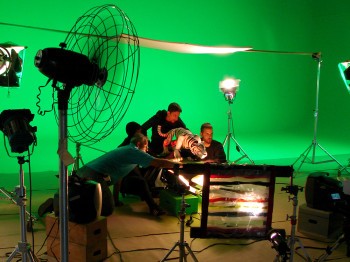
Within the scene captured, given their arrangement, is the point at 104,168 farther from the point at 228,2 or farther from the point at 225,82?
the point at 228,2

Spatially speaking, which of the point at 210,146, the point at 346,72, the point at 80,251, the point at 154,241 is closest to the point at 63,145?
the point at 80,251

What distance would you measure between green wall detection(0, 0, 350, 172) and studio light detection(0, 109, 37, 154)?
19.4 feet

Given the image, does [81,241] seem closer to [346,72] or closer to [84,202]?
[84,202]

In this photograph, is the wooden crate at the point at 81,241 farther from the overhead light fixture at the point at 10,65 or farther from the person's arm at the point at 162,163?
the overhead light fixture at the point at 10,65

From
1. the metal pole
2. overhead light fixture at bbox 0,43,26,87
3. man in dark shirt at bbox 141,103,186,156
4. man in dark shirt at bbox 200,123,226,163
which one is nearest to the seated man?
overhead light fixture at bbox 0,43,26,87

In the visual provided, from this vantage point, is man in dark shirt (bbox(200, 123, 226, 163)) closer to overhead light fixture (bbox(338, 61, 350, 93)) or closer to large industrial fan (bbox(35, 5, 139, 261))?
overhead light fixture (bbox(338, 61, 350, 93))

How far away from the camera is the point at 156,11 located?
987 cm

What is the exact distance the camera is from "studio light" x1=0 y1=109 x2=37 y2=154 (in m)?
1.96

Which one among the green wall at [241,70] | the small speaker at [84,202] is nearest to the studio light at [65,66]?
the small speaker at [84,202]

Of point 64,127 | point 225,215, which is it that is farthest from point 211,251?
point 64,127

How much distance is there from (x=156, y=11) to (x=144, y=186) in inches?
269

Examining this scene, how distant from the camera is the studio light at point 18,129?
1963 mm

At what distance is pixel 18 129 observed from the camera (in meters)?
1.99

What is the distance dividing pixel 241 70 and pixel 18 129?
992 centimetres
